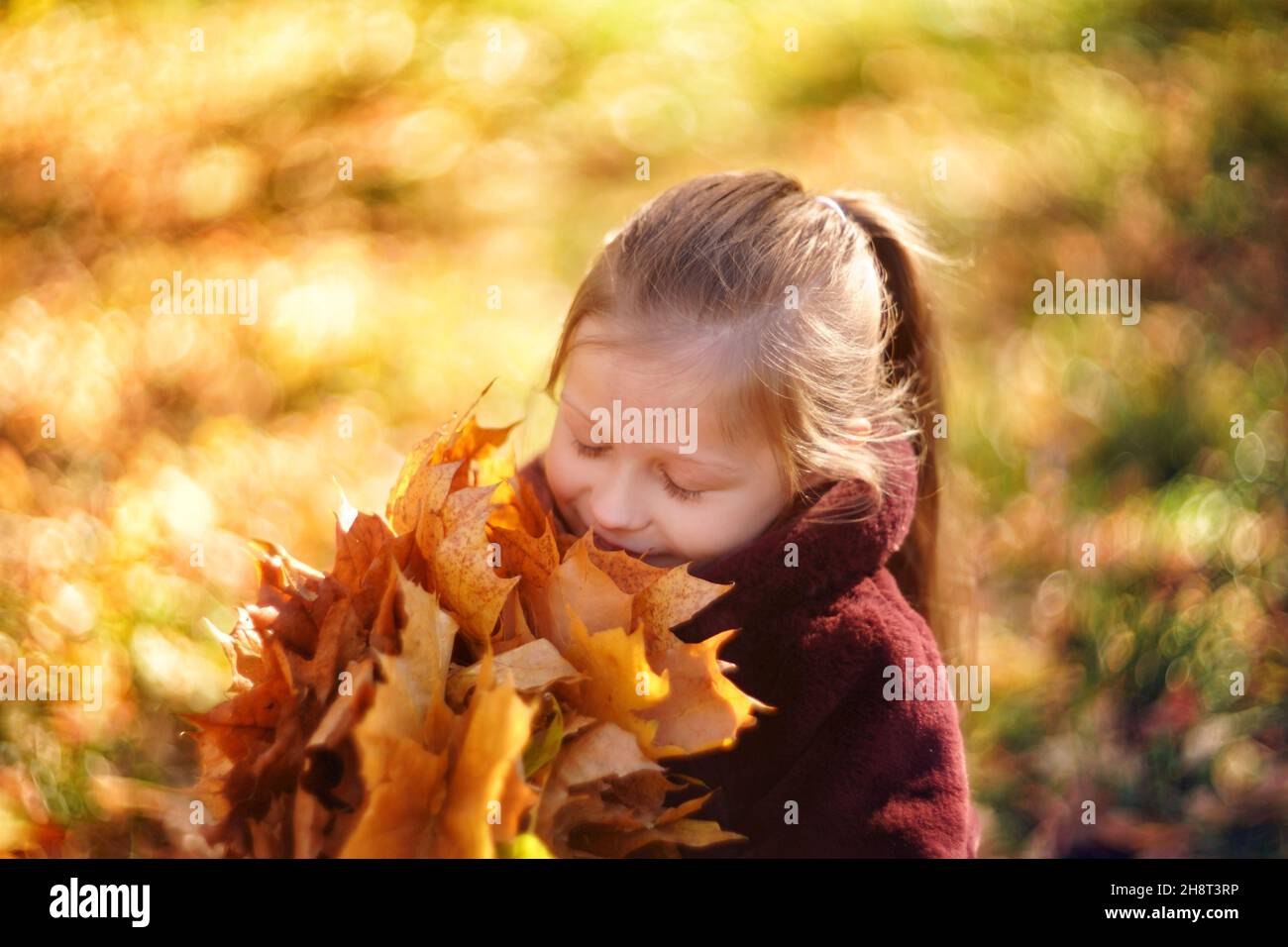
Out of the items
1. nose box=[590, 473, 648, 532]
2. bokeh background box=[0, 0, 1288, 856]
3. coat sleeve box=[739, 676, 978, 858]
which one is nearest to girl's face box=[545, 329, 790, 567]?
nose box=[590, 473, 648, 532]

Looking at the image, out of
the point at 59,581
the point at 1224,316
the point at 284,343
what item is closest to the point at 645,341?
the point at 59,581

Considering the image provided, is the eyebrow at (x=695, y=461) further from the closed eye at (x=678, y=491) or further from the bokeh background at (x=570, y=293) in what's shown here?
the bokeh background at (x=570, y=293)

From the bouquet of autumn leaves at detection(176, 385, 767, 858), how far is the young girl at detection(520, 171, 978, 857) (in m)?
0.22

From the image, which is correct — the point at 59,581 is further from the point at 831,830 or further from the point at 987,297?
the point at 987,297

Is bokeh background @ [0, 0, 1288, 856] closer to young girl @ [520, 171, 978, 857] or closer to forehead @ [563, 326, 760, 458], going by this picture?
young girl @ [520, 171, 978, 857]

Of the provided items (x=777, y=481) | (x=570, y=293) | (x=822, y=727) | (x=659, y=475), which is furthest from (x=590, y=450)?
(x=570, y=293)

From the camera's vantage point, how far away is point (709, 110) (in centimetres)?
335

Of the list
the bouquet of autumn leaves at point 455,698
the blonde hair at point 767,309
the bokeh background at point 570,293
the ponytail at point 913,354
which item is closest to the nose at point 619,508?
the blonde hair at point 767,309

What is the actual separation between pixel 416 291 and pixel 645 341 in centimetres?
189

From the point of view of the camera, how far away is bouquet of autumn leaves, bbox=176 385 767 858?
31.3 inches

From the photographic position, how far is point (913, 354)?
1579 mm

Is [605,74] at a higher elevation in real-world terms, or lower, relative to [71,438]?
higher

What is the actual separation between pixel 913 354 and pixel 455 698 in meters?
0.92

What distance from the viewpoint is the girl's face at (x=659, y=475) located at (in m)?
1.27
